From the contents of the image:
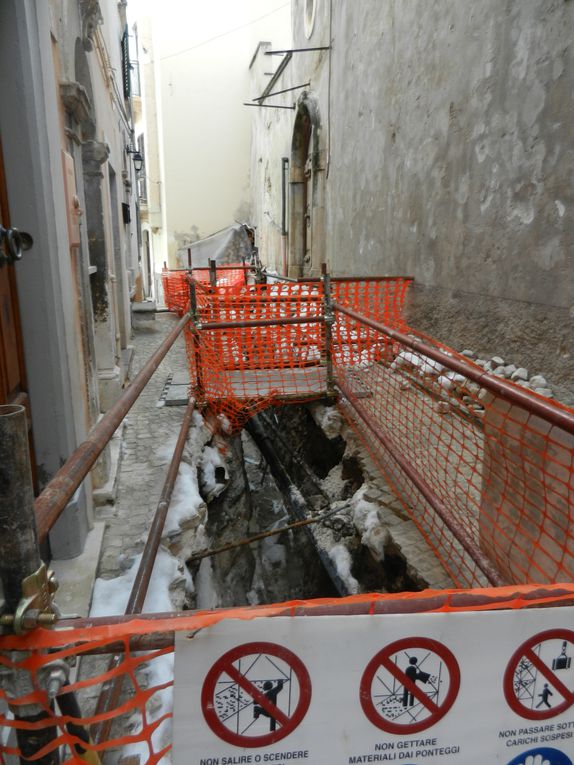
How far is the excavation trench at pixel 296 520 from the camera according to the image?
3633 millimetres

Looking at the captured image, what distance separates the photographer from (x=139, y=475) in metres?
3.97

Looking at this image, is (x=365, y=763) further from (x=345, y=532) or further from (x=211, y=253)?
(x=211, y=253)

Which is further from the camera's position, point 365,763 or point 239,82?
point 239,82

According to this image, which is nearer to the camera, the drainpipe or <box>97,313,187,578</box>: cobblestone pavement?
<box>97,313,187,578</box>: cobblestone pavement

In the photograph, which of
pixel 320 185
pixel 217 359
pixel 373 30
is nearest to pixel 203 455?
pixel 217 359

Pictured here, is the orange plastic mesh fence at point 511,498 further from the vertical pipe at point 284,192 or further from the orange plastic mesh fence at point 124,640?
the vertical pipe at point 284,192

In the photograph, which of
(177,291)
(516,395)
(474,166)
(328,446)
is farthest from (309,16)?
(516,395)

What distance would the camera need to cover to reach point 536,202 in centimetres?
456

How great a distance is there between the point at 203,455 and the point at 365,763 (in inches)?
150

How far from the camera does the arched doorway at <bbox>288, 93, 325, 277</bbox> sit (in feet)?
41.2

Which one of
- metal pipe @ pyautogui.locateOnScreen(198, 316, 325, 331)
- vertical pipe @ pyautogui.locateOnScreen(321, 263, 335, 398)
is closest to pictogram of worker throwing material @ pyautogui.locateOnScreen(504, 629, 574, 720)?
metal pipe @ pyautogui.locateOnScreen(198, 316, 325, 331)

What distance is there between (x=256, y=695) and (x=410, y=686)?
1.03 ft

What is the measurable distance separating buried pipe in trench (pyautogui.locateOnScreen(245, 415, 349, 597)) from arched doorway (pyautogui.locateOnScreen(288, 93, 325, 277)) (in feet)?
22.7

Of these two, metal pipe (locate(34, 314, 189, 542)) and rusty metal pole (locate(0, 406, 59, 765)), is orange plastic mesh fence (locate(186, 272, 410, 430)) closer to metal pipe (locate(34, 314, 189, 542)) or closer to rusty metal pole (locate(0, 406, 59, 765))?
metal pipe (locate(34, 314, 189, 542))
